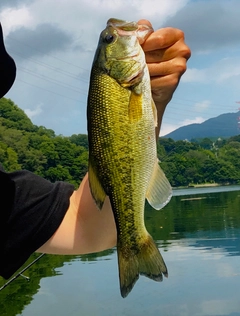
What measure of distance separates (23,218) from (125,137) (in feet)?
2.22

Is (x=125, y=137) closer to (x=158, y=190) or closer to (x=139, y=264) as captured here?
(x=158, y=190)

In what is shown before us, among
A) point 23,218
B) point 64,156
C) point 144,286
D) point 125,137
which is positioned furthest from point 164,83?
point 64,156

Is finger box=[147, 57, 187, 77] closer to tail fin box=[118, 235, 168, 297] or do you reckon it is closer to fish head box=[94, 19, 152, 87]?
fish head box=[94, 19, 152, 87]

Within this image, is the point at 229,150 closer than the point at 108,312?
No

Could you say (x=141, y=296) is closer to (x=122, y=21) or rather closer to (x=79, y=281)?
(x=79, y=281)

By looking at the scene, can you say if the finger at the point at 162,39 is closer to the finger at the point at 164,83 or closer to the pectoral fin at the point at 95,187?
the finger at the point at 164,83

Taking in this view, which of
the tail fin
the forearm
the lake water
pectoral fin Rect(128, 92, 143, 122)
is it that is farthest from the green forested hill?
pectoral fin Rect(128, 92, 143, 122)

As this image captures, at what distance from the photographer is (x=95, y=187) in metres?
1.98

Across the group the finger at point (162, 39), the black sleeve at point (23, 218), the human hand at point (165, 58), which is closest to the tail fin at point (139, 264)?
the black sleeve at point (23, 218)

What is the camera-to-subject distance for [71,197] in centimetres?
242

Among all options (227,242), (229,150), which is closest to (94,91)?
(227,242)

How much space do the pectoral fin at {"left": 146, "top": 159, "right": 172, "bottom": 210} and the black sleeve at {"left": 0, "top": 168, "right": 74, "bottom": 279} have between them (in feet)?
1.72

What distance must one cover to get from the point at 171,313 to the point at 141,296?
253 centimetres

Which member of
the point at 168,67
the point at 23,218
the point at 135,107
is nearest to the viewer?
the point at 135,107
